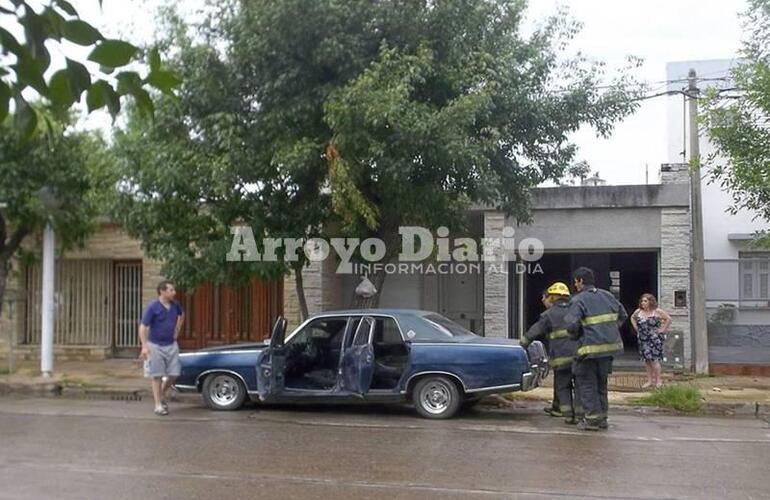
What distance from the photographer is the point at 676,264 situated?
15.2m

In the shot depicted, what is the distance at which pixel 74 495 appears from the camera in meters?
6.65

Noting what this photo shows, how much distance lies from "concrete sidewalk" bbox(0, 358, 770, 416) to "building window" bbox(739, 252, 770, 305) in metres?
1.90

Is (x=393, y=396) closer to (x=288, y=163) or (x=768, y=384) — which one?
(x=288, y=163)

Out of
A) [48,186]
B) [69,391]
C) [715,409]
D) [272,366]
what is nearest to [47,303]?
[69,391]

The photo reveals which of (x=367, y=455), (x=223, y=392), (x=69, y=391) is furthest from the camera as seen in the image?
(x=69, y=391)

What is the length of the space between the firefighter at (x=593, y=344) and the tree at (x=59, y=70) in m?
7.79

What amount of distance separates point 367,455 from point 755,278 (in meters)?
10.4

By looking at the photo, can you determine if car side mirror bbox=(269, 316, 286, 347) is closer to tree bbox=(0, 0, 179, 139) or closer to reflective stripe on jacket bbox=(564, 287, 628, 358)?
reflective stripe on jacket bbox=(564, 287, 628, 358)

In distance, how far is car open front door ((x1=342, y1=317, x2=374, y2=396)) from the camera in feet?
34.5

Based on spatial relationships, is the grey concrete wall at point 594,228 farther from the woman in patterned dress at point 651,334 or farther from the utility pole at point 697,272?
the woman in patterned dress at point 651,334

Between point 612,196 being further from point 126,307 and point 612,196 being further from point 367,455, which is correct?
point 126,307

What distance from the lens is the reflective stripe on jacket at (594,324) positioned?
9.71 meters

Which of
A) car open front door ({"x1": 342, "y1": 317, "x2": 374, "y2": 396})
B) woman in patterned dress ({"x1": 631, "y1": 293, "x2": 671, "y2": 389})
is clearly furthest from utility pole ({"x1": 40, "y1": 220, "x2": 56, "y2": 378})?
woman in patterned dress ({"x1": 631, "y1": 293, "x2": 671, "y2": 389})

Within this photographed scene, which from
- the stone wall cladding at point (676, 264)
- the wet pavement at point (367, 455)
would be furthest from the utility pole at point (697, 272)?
the wet pavement at point (367, 455)
